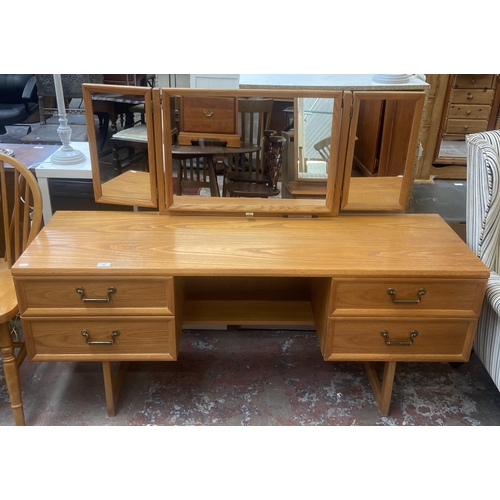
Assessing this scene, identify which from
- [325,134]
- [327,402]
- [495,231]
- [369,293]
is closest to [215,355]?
[327,402]

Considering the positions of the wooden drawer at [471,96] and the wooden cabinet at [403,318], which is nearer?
the wooden cabinet at [403,318]

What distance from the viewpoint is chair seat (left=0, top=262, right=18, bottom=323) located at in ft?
4.46

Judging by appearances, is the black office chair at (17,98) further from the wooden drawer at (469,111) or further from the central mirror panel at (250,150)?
the wooden drawer at (469,111)

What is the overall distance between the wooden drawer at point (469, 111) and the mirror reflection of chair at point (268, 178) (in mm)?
1897

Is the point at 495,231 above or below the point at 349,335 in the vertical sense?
above

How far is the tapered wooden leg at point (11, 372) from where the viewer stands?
140 centimetres

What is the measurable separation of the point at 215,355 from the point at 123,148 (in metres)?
0.83

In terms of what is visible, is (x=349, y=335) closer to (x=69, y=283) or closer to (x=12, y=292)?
(x=69, y=283)

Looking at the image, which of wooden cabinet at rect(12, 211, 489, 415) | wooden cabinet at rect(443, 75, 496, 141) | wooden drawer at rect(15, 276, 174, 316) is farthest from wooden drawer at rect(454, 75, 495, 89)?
wooden drawer at rect(15, 276, 174, 316)

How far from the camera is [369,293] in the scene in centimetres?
137

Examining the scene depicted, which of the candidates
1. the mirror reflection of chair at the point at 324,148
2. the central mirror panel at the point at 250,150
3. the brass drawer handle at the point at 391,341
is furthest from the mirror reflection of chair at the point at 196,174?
the brass drawer handle at the point at 391,341

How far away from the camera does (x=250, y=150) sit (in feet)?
5.18

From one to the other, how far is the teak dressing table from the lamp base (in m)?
0.23

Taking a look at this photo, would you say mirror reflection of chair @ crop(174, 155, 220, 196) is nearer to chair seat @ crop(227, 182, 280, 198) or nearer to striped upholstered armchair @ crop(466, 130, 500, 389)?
chair seat @ crop(227, 182, 280, 198)
